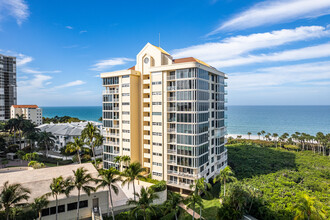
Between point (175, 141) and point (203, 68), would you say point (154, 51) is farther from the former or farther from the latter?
point (175, 141)

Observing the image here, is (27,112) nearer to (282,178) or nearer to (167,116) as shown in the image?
(167,116)

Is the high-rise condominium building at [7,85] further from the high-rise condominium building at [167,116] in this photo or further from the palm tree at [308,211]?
the palm tree at [308,211]

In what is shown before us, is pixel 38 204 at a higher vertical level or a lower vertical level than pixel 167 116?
lower

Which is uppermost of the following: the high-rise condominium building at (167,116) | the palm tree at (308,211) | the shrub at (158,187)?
the high-rise condominium building at (167,116)

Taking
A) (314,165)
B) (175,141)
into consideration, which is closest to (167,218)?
(175,141)

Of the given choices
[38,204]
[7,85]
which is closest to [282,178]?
[38,204]

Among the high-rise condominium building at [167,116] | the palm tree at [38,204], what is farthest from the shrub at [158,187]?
the palm tree at [38,204]
